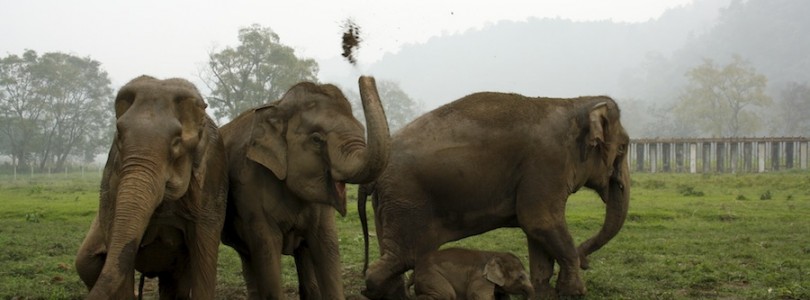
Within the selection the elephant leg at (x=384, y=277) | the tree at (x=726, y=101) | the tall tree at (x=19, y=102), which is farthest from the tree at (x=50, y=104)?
the elephant leg at (x=384, y=277)

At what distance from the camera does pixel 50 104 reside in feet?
229

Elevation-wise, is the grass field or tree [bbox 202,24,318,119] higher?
tree [bbox 202,24,318,119]

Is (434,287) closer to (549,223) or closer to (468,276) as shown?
→ (468,276)

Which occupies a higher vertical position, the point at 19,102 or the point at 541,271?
the point at 19,102

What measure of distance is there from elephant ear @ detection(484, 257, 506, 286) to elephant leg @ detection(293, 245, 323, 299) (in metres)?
1.40

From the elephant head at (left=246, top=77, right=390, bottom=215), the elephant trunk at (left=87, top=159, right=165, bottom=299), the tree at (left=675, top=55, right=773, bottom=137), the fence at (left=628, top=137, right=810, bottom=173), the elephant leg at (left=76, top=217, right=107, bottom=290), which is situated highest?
the tree at (left=675, top=55, right=773, bottom=137)

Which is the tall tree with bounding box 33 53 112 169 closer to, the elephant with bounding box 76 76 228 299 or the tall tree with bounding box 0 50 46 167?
the tall tree with bounding box 0 50 46 167

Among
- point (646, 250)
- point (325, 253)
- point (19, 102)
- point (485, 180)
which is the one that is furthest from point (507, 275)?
point (19, 102)

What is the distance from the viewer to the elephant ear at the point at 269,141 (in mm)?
6406

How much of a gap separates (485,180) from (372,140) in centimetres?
207

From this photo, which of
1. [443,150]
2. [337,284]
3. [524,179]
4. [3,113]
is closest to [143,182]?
[337,284]

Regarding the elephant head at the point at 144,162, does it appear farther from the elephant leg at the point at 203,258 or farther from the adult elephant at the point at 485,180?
the adult elephant at the point at 485,180

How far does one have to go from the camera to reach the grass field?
27.2 ft

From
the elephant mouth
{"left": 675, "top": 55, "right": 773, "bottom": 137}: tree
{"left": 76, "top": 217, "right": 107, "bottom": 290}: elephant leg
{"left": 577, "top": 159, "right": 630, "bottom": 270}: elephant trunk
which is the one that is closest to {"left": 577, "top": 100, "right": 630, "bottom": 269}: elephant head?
{"left": 577, "top": 159, "right": 630, "bottom": 270}: elephant trunk
